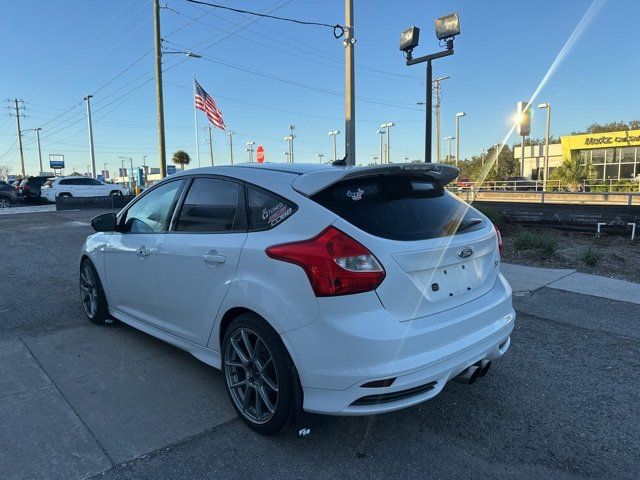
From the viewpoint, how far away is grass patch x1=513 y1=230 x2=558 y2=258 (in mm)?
8156

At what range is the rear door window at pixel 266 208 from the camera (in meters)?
2.83

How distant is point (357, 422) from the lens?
3.13 metres

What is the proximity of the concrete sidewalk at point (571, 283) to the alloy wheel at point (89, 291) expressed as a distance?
195 inches

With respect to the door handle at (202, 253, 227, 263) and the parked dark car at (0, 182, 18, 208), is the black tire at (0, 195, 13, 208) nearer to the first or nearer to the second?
Result: the parked dark car at (0, 182, 18, 208)

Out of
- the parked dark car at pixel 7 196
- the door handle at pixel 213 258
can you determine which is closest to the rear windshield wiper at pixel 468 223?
the door handle at pixel 213 258

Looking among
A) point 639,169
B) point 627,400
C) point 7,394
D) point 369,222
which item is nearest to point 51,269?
point 7,394

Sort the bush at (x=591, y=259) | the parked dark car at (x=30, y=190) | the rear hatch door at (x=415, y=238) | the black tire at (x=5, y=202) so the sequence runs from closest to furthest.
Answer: the rear hatch door at (x=415, y=238) < the bush at (x=591, y=259) < the black tire at (x=5, y=202) < the parked dark car at (x=30, y=190)

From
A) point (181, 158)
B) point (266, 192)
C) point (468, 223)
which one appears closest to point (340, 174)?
point (266, 192)

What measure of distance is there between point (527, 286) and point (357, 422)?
13.7ft

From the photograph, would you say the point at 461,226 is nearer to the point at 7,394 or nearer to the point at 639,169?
the point at 7,394

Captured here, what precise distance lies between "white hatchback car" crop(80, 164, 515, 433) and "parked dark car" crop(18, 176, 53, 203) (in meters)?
29.1

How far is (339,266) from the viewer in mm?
2490

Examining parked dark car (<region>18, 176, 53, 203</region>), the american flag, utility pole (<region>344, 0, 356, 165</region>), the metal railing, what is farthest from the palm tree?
utility pole (<region>344, 0, 356, 165</region>)

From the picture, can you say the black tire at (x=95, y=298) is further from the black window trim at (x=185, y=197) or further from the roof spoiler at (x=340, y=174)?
the roof spoiler at (x=340, y=174)
